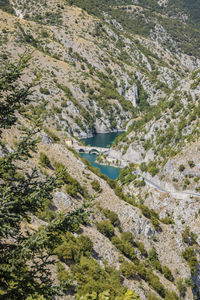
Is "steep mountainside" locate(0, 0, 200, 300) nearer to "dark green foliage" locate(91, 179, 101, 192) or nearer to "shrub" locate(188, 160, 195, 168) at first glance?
"dark green foliage" locate(91, 179, 101, 192)

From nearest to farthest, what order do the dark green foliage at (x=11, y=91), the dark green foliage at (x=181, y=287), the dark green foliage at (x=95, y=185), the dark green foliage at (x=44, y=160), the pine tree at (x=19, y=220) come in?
the pine tree at (x=19, y=220) → the dark green foliage at (x=11, y=91) → the dark green foliage at (x=44, y=160) → the dark green foliage at (x=181, y=287) → the dark green foliage at (x=95, y=185)

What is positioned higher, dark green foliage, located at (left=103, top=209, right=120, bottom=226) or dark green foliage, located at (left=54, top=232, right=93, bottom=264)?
dark green foliage, located at (left=54, top=232, right=93, bottom=264)

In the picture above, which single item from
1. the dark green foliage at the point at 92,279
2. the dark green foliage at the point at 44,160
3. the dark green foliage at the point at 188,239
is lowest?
the dark green foliage at the point at 188,239

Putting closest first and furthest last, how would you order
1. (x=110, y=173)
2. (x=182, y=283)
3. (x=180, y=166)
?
(x=182, y=283)
(x=180, y=166)
(x=110, y=173)

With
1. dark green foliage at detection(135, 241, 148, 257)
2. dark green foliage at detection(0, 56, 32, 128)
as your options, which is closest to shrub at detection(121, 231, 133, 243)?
dark green foliage at detection(135, 241, 148, 257)

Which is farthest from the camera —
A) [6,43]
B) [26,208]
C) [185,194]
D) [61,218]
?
[6,43]

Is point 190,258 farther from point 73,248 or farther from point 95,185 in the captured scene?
point 73,248

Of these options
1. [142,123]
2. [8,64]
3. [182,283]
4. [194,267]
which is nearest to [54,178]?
[8,64]

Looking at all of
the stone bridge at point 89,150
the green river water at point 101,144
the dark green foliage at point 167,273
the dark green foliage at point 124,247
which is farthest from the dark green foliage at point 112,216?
the stone bridge at point 89,150

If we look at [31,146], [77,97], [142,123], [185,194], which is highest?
[31,146]

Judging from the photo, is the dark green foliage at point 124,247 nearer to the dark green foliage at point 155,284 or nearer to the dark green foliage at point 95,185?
the dark green foliage at point 155,284

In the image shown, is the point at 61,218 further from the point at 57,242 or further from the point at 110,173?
the point at 110,173
